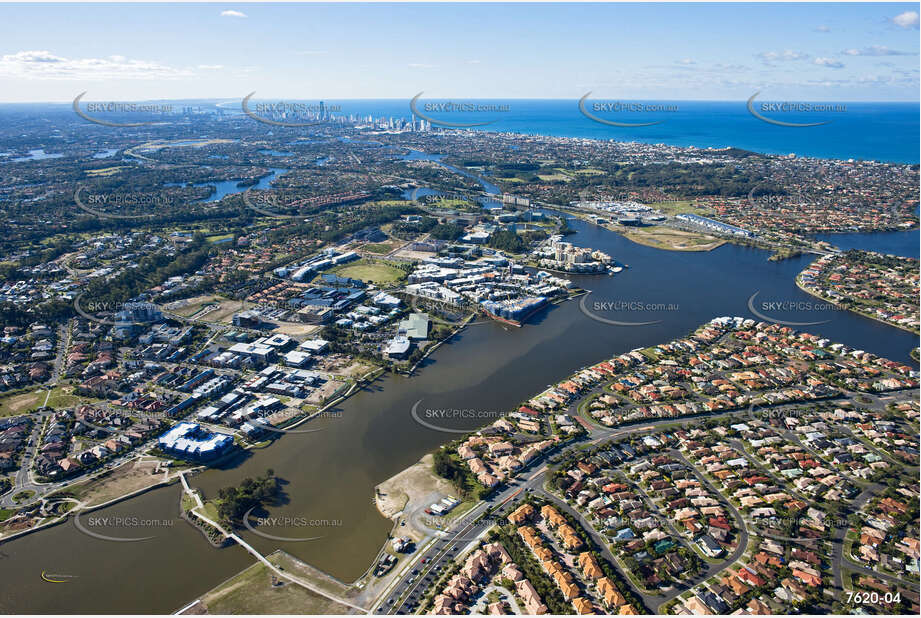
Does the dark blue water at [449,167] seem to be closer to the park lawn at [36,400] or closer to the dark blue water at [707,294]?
the dark blue water at [707,294]

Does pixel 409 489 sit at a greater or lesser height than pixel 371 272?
lesser

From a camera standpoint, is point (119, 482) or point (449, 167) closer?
point (119, 482)

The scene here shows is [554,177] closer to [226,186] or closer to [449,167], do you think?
[449,167]

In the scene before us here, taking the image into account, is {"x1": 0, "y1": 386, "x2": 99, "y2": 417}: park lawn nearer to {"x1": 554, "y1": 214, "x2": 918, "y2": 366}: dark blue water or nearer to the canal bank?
the canal bank

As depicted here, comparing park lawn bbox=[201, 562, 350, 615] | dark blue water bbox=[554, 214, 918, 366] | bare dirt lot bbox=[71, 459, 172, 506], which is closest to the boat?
dark blue water bbox=[554, 214, 918, 366]

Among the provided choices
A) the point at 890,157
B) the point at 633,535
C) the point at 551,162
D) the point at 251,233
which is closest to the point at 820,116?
the point at 890,157

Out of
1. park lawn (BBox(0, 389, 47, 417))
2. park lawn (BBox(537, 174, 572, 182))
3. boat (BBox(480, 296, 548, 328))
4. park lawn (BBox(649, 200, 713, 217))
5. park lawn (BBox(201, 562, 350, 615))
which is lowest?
park lawn (BBox(201, 562, 350, 615))

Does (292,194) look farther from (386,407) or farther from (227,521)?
(227,521)

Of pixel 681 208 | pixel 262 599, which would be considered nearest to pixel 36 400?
pixel 262 599
